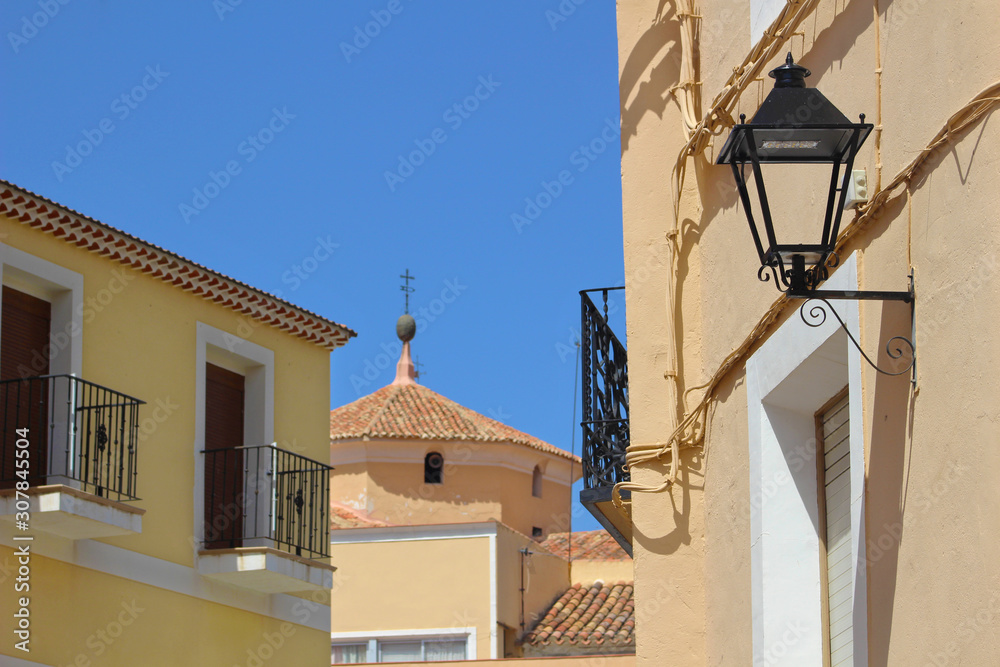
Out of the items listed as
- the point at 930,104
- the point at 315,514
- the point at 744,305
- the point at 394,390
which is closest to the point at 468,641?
the point at 394,390

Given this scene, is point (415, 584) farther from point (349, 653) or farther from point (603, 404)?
point (603, 404)

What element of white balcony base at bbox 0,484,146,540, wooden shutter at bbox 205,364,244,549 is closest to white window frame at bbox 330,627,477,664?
wooden shutter at bbox 205,364,244,549

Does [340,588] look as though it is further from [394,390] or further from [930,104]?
[930,104]

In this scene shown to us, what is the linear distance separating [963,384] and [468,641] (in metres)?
22.7

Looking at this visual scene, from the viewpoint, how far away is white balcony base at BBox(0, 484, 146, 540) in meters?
11.2

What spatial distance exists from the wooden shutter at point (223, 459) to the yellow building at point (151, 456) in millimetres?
17

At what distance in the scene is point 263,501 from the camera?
1395 centimetres

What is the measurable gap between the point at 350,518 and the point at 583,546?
541 cm

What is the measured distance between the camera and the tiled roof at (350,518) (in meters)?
27.4

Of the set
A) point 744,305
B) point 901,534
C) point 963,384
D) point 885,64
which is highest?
point 885,64

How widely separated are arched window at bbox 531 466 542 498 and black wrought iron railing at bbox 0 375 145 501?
18.4m

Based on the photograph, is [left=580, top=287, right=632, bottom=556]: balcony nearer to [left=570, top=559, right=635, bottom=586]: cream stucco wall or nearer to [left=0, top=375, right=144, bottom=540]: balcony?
[left=0, top=375, right=144, bottom=540]: balcony

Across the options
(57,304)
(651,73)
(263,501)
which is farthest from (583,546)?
(651,73)

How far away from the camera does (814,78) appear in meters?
5.20
